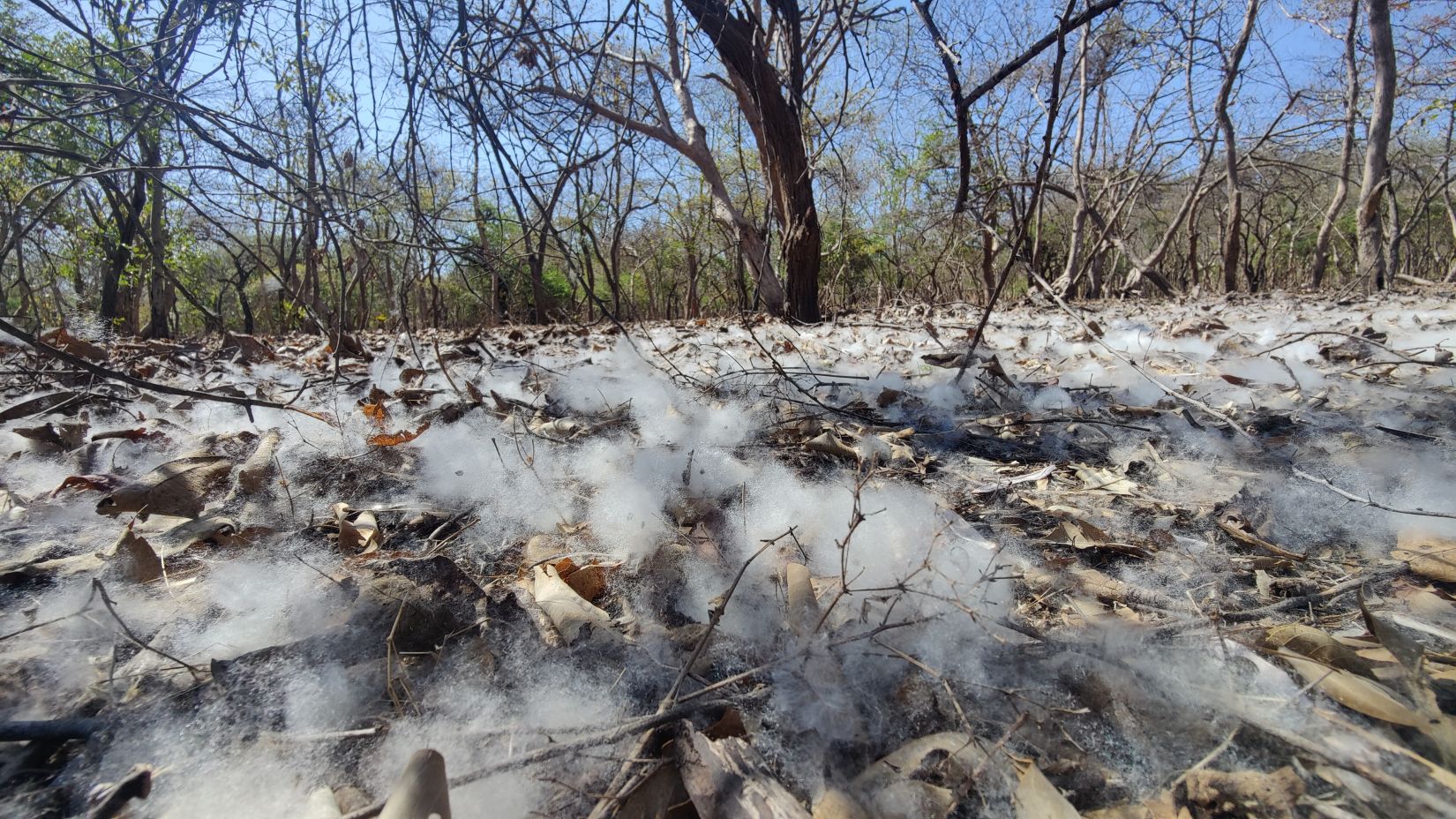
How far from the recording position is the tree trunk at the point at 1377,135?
14.3 ft

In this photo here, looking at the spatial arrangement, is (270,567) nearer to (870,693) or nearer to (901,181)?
(870,693)

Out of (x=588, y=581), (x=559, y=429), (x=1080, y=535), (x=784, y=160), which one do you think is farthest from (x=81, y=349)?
(x=784, y=160)

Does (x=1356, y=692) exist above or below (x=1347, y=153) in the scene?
below

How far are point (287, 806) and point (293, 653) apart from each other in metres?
0.20

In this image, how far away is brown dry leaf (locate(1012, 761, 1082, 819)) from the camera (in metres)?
0.47

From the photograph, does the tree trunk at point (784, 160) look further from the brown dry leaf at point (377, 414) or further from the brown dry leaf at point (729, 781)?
the brown dry leaf at point (729, 781)

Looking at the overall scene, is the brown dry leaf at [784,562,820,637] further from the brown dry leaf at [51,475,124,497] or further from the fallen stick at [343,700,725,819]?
the brown dry leaf at [51,475,124,497]

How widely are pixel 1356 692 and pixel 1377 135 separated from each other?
6.21m

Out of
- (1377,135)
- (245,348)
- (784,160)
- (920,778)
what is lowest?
(920,778)

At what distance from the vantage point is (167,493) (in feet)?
3.06

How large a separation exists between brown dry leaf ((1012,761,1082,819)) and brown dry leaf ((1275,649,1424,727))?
0.27 m

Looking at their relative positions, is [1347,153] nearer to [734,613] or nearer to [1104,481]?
[1104,481]

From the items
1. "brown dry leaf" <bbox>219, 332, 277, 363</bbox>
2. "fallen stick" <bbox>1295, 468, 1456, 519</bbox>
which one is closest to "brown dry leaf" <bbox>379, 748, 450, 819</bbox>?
"fallen stick" <bbox>1295, 468, 1456, 519</bbox>

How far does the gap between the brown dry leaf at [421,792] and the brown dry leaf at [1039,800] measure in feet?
1.39
